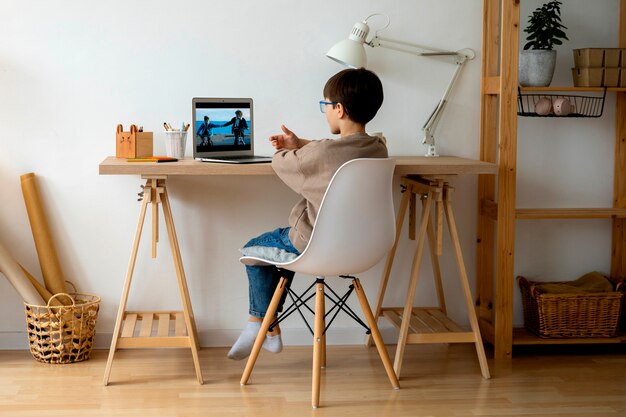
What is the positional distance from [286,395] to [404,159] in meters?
1.06

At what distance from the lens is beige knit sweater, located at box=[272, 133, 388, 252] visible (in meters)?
2.89

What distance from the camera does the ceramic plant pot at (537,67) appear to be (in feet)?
11.7

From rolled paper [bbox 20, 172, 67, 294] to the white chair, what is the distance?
105 centimetres

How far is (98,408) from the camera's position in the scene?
294cm

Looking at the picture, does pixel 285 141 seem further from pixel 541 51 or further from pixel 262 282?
pixel 541 51

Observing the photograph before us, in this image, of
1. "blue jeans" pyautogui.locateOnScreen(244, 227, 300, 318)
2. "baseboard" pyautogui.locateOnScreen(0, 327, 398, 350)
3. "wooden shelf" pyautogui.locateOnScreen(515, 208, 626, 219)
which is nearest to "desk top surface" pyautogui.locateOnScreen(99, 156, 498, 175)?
"blue jeans" pyautogui.locateOnScreen(244, 227, 300, 318)

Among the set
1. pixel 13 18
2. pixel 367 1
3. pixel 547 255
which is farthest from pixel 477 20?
pixel 13 18

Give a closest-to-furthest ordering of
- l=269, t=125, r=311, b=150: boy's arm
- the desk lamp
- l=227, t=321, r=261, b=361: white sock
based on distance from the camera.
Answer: l=269, t=125, r=311, b=150: boy's arm
l=227, t=321, r=261, b=361: white sock
the desk lamp

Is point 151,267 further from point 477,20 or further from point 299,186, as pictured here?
point 477,20

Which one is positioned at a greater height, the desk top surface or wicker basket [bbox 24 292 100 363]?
the desk top surface

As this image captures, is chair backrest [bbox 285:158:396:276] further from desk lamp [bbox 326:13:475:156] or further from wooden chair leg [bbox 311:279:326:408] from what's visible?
desk lamp [bbox 326:13:475:156]

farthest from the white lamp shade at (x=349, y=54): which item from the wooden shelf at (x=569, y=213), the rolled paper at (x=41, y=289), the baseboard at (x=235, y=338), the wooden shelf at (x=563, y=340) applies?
the rolled paper at (x=41, y=289)

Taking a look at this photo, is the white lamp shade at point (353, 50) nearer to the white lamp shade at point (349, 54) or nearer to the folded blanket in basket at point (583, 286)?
the white lamp shade at point (349, 54)

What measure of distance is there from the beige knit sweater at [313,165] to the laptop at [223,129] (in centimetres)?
29
